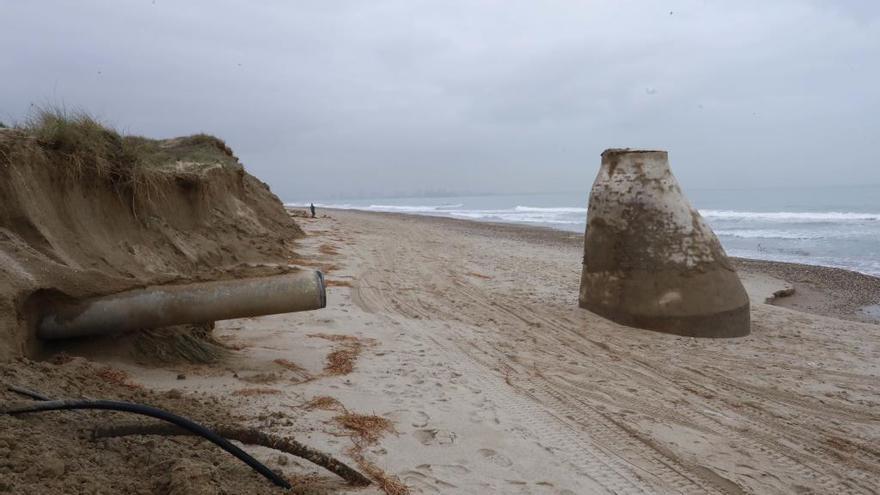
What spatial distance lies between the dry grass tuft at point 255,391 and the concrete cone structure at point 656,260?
15.2 feet

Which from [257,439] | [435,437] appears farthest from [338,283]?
[257,439]

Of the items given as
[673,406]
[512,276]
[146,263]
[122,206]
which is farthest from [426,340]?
[512,276]

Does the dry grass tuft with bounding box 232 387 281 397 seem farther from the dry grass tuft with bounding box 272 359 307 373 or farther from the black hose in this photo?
the black hose

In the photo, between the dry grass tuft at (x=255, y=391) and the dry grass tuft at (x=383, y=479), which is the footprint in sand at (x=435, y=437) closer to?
the dry grass tuft at (x=383, y=479)

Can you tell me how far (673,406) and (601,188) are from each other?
11.8ft

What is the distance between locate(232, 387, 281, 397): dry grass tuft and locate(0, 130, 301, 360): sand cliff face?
1186 mm

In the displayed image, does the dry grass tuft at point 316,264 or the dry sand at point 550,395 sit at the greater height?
the dry grass tuft at point 316,264

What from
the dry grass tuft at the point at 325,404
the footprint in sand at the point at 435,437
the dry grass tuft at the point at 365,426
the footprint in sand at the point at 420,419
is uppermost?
the dry grass tuft at the point at 325,404

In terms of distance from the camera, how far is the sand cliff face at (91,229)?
3818mm

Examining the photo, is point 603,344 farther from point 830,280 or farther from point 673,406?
point 830,280

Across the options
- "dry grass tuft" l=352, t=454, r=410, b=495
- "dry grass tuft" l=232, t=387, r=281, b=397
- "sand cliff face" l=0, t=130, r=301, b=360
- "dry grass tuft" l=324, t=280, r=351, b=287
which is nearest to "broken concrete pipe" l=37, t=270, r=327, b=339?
"sand cliff face" l=0, t=130, r=301, b=360

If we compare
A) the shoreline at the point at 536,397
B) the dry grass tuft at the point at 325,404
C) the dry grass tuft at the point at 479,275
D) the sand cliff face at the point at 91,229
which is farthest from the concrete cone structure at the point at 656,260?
the sand cliff face at the point at 91,229

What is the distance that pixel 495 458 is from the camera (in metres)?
3.43

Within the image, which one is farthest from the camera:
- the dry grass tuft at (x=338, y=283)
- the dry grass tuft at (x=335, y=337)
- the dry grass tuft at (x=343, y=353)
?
the dry grass tuft at (x=338, y=283)
